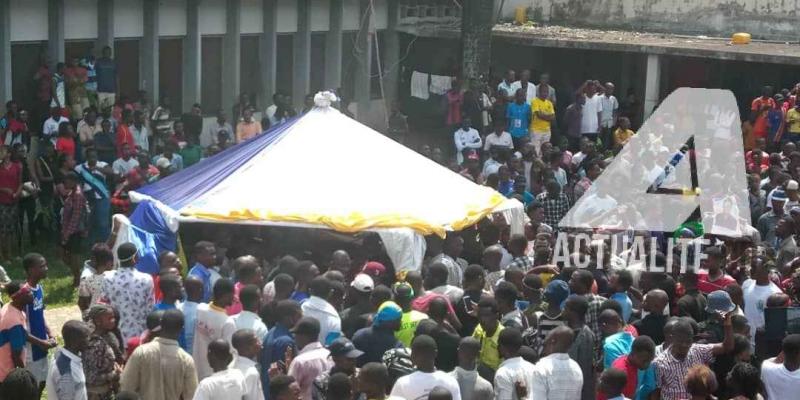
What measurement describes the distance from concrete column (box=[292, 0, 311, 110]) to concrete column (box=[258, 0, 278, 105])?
2.11 ft

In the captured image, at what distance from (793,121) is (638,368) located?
11.5 m

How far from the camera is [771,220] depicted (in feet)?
45.0

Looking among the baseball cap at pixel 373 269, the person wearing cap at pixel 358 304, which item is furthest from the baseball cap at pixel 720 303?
the baseball cap at pixel 373 269

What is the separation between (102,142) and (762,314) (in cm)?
919

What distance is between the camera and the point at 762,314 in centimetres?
1036

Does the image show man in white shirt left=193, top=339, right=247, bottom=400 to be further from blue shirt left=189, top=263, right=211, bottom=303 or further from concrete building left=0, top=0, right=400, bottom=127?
concrete building left=0, top=0, right=400, bottom=127

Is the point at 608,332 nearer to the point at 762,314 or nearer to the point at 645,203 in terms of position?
the point at 762,314

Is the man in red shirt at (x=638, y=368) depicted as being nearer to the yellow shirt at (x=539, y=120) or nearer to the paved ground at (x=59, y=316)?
the paved ground at (x=59, y=316)

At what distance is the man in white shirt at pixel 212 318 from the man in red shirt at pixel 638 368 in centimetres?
269

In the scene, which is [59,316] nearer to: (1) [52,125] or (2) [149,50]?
(1) [52,125]

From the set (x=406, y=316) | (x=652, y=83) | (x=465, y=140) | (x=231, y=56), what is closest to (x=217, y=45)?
(x=231, y=56)

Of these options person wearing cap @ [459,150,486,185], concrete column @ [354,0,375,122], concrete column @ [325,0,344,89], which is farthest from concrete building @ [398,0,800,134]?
person wearing cap @ [459,150,486,185]

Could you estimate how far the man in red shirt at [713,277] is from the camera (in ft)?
34.6

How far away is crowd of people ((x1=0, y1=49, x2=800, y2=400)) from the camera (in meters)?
8.13
